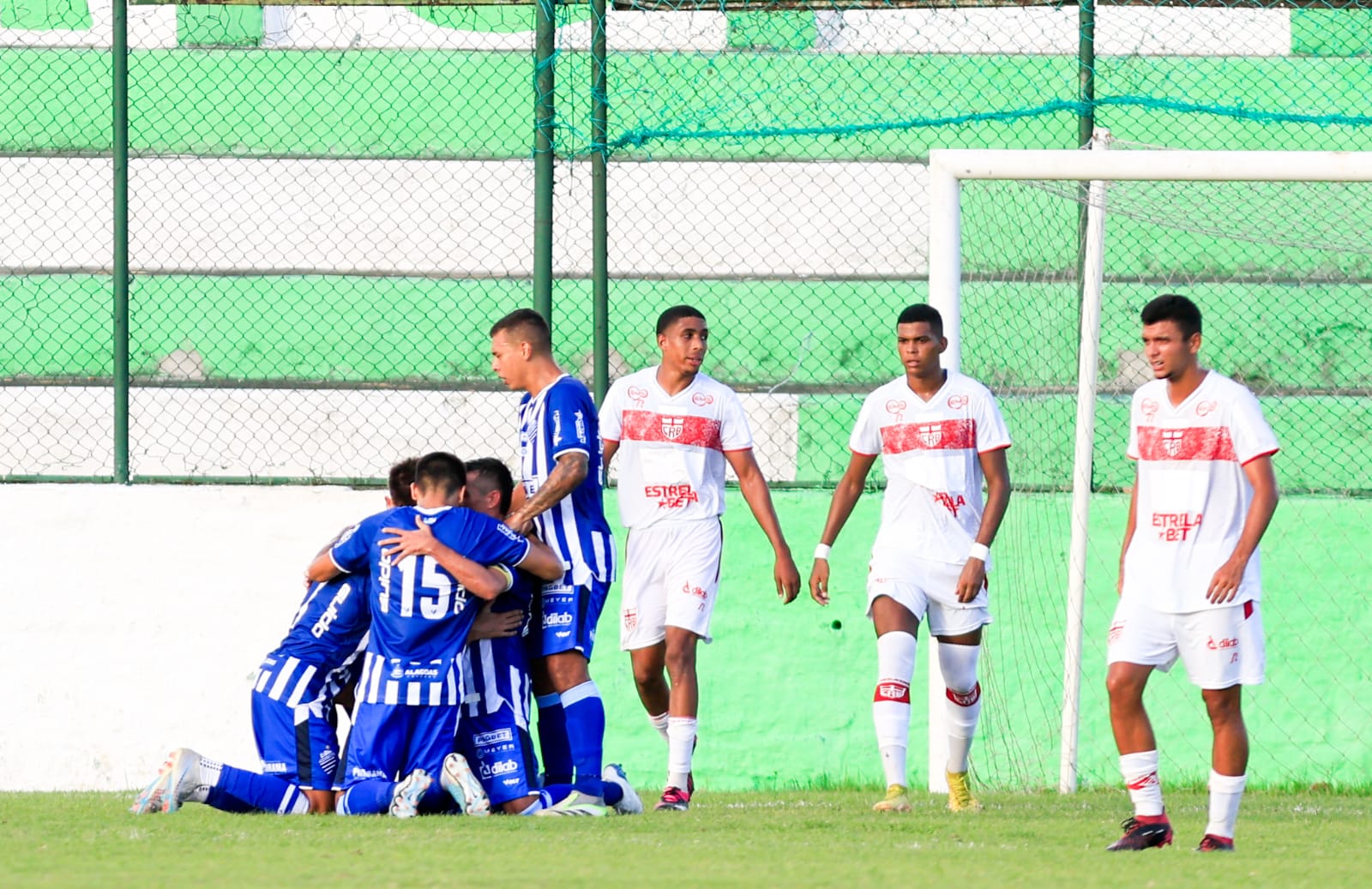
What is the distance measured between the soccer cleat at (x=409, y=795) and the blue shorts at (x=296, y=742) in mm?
434

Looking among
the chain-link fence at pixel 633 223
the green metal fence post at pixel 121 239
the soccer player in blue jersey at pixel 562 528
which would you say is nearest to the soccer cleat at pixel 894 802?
the soccer player in blue jersey at pixel 562 528

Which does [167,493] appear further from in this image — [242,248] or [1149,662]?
[1149,662]

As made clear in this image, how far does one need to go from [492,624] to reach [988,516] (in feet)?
6.10

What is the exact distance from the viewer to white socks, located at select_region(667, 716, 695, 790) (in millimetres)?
6809

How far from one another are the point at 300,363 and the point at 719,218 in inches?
89.3

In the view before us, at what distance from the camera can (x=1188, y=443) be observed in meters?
5.55

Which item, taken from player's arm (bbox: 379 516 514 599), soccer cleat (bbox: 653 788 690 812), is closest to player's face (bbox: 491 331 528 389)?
player's arm (bbox: 379 516 514 599)

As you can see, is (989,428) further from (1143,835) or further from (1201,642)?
(1143,835)

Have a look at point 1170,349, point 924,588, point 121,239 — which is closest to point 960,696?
point 924,588

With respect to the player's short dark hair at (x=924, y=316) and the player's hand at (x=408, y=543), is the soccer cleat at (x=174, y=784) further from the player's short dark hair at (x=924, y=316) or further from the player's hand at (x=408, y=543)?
the player's short dark hair at (x=924, y=316)

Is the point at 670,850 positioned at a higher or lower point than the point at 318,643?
lower

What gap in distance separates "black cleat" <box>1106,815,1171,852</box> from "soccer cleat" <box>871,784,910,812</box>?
47.5 inches

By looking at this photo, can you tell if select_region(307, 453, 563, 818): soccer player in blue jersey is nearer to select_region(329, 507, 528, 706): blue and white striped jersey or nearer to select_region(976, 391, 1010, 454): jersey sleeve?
select_region(329, 507, 528, 706): blue and white striped jersey

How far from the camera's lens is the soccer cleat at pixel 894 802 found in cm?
657
